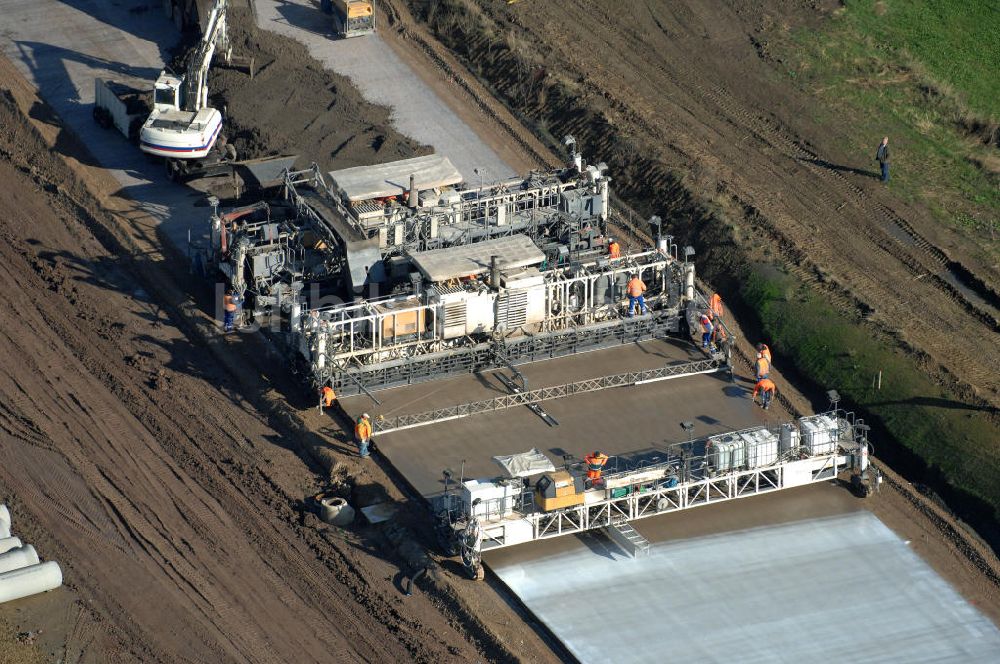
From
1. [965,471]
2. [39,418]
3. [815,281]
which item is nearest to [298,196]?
[39,418]

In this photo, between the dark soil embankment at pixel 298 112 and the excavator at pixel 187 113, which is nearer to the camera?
the excavator at pixel 187 113

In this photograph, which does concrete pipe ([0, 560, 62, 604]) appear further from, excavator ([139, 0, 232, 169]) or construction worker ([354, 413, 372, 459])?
excavator ([139, 0, 232, 169])

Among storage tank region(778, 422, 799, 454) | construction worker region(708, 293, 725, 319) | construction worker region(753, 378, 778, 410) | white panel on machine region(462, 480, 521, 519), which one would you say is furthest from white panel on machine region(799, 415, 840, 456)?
white panel on machine region(462, 480, 521, 519)

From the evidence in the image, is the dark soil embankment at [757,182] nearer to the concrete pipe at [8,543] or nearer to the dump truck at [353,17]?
the dump truck at [353,17]

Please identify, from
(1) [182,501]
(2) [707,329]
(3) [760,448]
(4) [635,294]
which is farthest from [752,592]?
(1) [182,501]

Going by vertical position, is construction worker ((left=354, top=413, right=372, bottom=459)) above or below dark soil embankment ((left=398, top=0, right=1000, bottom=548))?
below

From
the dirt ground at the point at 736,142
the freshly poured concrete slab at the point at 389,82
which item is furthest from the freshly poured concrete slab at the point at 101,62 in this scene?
the dirt ground at the point at 736,142
